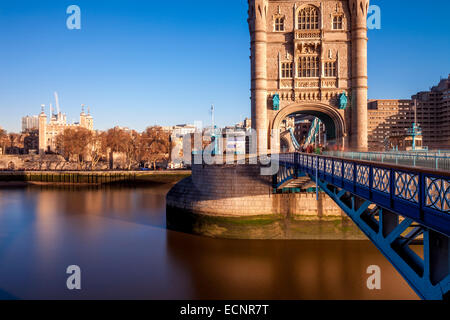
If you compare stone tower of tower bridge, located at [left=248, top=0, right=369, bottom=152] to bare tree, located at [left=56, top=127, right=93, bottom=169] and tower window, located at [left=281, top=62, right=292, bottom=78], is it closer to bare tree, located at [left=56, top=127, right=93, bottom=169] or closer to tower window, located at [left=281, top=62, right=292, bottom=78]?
tower window, located at [left=281, top=62, right=292, bottom=78]

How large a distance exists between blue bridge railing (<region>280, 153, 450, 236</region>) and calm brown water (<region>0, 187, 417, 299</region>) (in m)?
5.71

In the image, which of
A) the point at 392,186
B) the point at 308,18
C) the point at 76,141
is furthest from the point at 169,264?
the point at 76,141

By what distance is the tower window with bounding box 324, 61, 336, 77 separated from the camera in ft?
87.9

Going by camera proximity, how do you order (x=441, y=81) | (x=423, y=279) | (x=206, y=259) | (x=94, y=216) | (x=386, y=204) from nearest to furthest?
(x=423, y=279) → (x=386, y=204) → (x=206, y=259) → (x=94, y=216) → (x=441, y=81)

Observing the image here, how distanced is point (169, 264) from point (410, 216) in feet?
44.5

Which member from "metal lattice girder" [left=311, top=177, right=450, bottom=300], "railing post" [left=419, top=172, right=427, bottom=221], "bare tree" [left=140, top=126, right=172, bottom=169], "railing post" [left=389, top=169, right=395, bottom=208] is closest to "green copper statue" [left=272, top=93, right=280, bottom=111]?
"metal lattice girder" [left=311, top=177, right=450, bottom=300]

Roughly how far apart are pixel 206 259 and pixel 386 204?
12.5 meters

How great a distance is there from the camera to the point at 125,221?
26375 millimetres

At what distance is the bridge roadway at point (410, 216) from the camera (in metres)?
5.54

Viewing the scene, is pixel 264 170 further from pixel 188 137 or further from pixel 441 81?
pixel 441 81

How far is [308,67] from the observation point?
27.1m
